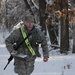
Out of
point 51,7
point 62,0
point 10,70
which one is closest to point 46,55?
point 10,70

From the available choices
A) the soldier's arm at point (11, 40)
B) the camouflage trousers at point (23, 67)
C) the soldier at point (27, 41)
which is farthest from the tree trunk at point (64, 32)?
the soldier's arm at point (11, 40)

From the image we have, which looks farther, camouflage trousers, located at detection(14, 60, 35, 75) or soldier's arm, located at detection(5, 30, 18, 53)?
camouflage trousers, located at detection(14, 60, 35, 75)

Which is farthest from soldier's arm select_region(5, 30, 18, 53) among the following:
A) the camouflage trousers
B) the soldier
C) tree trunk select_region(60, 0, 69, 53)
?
tree trunk select_region(60, 0, 69, 53)

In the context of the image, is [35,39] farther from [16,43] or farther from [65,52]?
[65,52]

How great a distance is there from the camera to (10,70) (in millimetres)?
14086

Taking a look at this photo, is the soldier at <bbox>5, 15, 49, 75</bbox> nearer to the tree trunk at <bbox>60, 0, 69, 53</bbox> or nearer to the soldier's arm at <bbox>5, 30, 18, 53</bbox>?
the soldier's arm at <bbox>5, 30, 18, 53</bbox>

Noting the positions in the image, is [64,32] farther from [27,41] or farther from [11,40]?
[11,40]

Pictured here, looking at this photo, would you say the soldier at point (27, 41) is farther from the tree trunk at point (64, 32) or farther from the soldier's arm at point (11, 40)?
the tree trunk at point (64, 32)

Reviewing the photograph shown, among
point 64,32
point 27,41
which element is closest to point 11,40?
point 27,41

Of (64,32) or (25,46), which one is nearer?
(25,46)

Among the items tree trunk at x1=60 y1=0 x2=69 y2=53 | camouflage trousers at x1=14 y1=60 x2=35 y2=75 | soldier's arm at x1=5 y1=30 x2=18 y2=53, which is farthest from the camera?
tree trunk at x1=60 y1=0 x2=69 y2=53

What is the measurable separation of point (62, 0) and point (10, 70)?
7.04 meters

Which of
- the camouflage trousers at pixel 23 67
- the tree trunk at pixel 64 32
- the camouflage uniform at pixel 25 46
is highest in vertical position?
the camouflage uniform at pixel 25 46

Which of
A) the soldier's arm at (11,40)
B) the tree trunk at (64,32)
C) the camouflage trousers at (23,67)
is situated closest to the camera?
the soldier's arm at (11,40)
